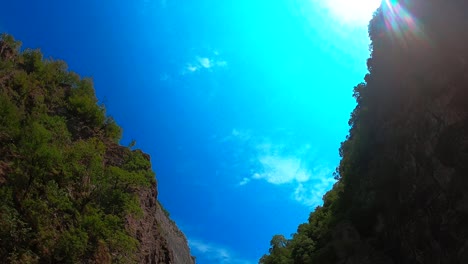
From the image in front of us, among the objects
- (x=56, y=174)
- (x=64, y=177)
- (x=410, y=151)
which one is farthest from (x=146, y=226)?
(x=410, y=151)

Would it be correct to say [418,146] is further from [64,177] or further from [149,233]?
[64,177]

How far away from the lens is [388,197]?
31.7m

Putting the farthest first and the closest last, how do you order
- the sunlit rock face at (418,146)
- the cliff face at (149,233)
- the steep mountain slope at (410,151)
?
the cliff face at (149,233)
the steep mountain slope at (410,151)
the sunlit rock face at (418,146)

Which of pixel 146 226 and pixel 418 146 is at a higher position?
pixel 418 146

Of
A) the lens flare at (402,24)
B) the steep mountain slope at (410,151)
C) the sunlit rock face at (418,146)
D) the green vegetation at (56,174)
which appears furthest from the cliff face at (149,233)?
the lens flare at (402,24)

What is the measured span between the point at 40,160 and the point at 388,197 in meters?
25.4

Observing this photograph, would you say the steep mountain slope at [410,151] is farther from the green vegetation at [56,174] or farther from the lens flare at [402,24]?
the green vegetation at [56,174]

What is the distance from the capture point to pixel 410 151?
3003cm

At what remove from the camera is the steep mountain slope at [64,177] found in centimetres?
2097

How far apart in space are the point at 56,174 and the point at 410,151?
24.9 m

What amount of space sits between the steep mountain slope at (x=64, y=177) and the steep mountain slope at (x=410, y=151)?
17476 millimetres

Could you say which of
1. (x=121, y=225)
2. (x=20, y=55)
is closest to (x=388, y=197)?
(x=121, y=225)

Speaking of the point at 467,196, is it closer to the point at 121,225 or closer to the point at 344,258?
the point at 344,258

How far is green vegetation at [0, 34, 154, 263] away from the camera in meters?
20.8
